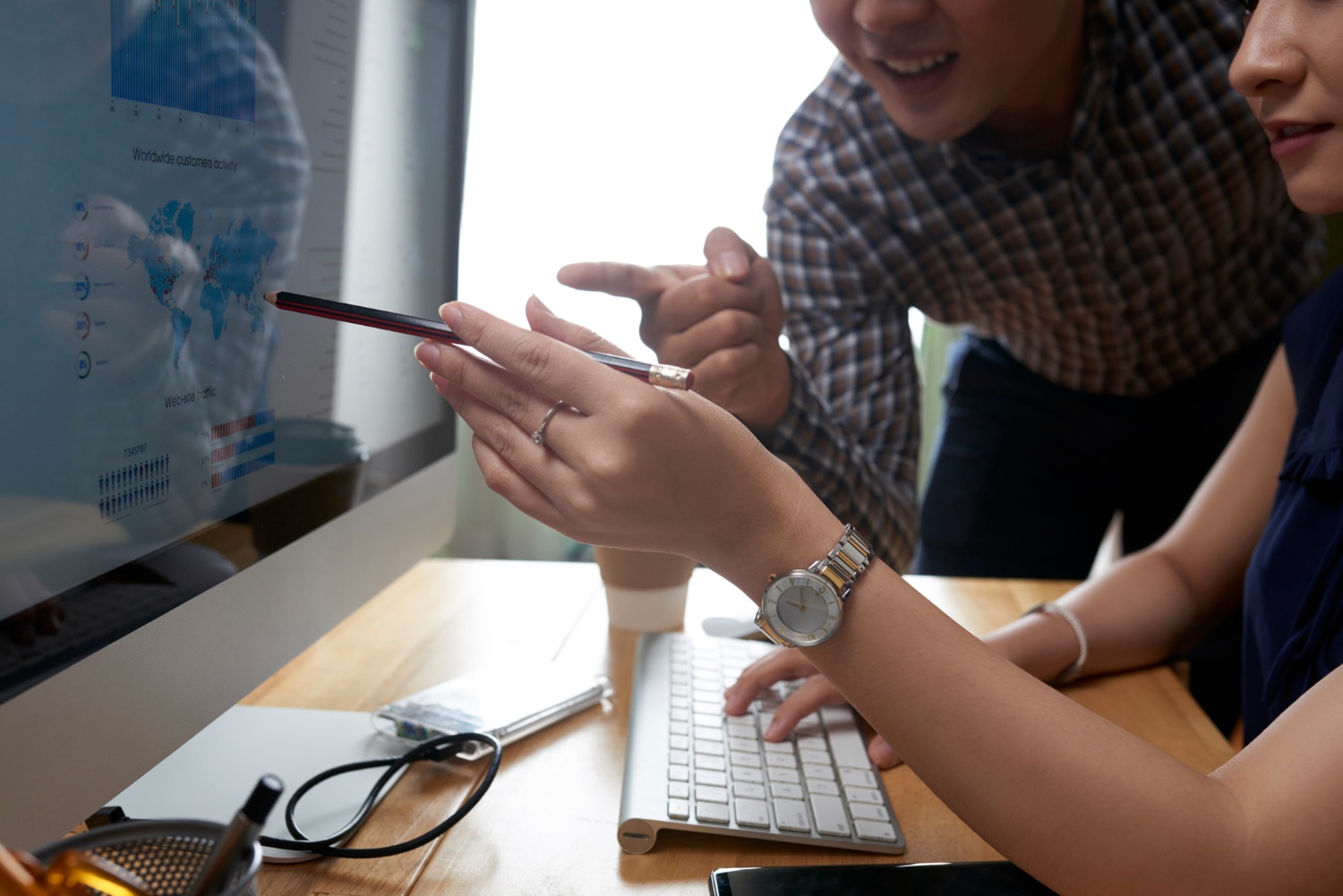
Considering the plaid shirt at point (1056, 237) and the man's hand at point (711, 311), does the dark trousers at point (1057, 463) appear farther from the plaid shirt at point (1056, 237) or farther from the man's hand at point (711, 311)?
the man's hand at point (711, 311)

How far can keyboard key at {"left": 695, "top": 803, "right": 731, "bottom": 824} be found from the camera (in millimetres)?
580

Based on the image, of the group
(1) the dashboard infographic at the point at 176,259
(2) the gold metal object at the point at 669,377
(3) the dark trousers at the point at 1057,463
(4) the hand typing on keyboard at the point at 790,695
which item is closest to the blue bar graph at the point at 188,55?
(1) the dashboard infographic at the point at 176,259

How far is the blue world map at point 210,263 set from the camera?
46 cm

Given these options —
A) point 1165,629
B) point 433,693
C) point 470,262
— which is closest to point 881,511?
point 1165,629

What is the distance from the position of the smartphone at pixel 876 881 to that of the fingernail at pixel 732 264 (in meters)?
0.48

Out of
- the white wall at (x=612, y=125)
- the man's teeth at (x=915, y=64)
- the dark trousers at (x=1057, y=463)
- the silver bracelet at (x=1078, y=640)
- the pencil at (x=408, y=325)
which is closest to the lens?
the pencil at (x=408, y=325)

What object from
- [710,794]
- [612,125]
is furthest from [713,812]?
[612,125]

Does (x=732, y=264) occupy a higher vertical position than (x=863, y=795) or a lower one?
higher

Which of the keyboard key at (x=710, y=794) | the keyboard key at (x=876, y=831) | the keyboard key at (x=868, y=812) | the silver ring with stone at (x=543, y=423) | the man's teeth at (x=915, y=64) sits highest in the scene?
the man's teeth at (x=915, y=64)

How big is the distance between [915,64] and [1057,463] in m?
0.66

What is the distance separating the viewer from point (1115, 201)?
121cm

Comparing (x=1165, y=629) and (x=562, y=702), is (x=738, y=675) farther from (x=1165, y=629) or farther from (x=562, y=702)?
(x=1165, y=629)

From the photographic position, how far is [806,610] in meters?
0.54

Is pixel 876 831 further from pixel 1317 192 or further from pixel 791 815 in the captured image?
pixel 1317 192
